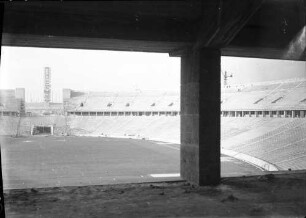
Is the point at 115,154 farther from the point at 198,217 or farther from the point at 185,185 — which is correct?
the point at 198,217

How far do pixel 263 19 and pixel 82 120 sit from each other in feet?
215

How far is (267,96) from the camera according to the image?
4716 cm

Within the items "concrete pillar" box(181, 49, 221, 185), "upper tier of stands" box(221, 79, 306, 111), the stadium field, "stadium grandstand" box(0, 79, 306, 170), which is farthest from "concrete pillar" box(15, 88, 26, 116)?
"concrete pillar" box(181, 49, 221, 185)

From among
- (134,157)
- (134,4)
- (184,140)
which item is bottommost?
(134,157)

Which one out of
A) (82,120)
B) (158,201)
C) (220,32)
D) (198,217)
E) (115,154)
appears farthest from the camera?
(82,120)

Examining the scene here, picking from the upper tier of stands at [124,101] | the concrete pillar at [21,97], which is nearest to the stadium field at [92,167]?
the upper tier of stands at [124,101]

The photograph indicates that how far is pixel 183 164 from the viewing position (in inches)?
336

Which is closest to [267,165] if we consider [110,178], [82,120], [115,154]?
[110,178]

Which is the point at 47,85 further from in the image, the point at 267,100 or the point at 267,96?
the point at 267,100

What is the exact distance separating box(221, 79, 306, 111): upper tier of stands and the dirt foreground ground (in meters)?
33.2

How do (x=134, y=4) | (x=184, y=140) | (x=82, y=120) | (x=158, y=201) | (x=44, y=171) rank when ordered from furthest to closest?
(x=82, y=120) < (x=44, y=171) < (x=184, y=140) < (x=134, y=4) < (x=158, y=201)

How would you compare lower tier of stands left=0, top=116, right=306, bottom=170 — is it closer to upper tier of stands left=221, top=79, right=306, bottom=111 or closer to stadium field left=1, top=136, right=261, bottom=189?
upper tier of stands left=221, top=79, right=306, bottom=111

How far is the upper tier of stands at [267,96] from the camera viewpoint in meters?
40.5

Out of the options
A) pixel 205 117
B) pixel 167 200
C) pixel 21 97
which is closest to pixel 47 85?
pixel 21 97
